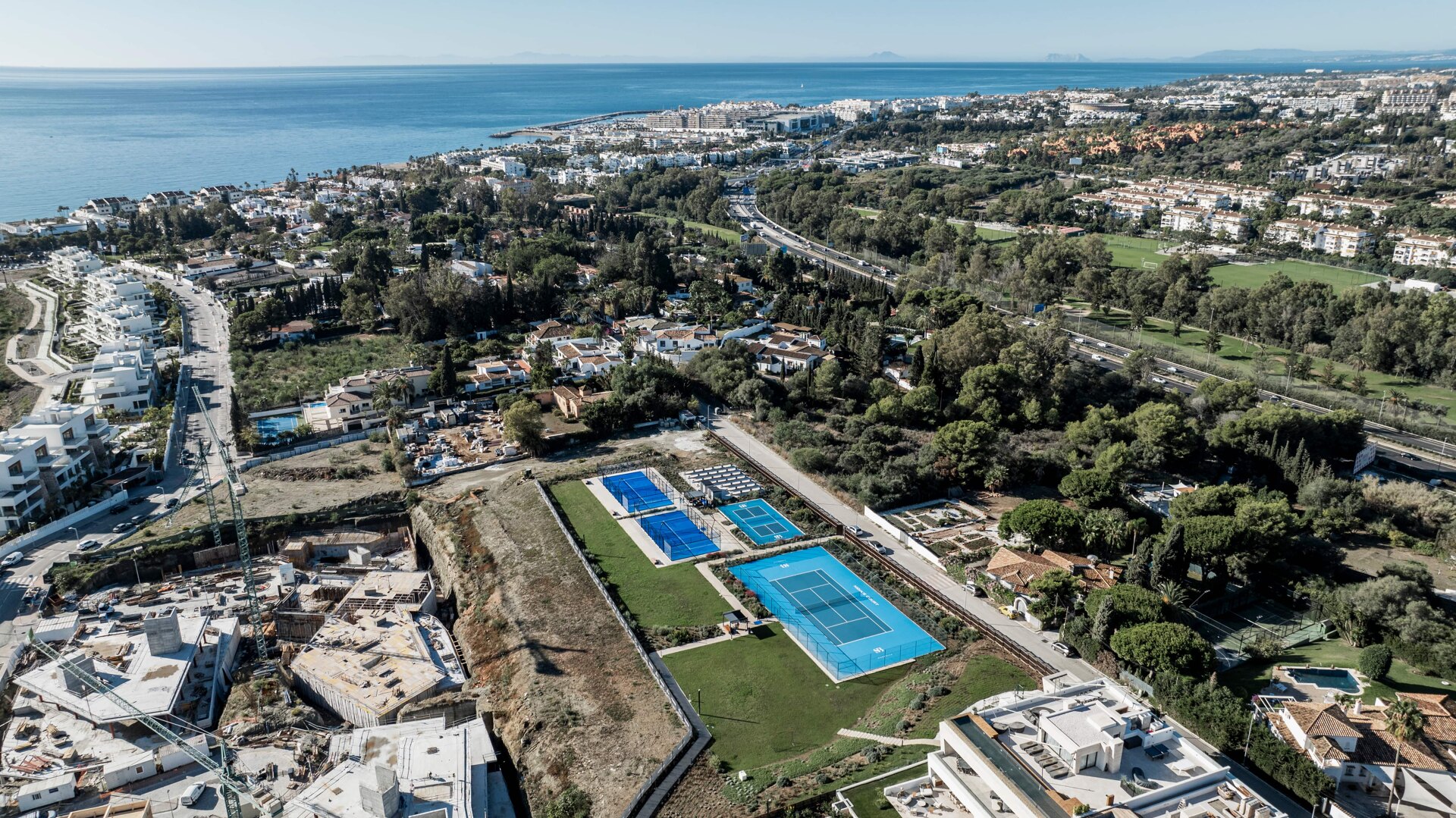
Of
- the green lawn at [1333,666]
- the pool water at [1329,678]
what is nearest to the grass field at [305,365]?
the green lawn at [1333,666]

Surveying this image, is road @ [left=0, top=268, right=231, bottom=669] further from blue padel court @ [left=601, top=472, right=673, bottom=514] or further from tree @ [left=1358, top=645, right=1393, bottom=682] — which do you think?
tree @ [left=1358, top=645, right=1393, bottom=682]

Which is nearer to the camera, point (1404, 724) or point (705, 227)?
point (1404, 724)

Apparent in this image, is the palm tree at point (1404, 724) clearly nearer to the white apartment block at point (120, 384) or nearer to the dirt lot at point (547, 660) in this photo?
the dirt lot at point (547, 660)

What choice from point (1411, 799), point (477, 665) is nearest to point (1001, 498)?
point (1411, 799)

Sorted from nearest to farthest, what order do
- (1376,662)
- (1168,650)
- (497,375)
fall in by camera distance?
(1168,650) < (1376,662) < (497,375)

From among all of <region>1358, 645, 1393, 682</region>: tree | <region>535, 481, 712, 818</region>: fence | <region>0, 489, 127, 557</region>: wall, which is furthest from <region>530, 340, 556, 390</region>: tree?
<region>1358, 645, 1393, 682</region>: tree

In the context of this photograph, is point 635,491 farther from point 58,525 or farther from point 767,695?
point 58,525

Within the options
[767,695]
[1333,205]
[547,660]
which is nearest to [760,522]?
[767,695]
